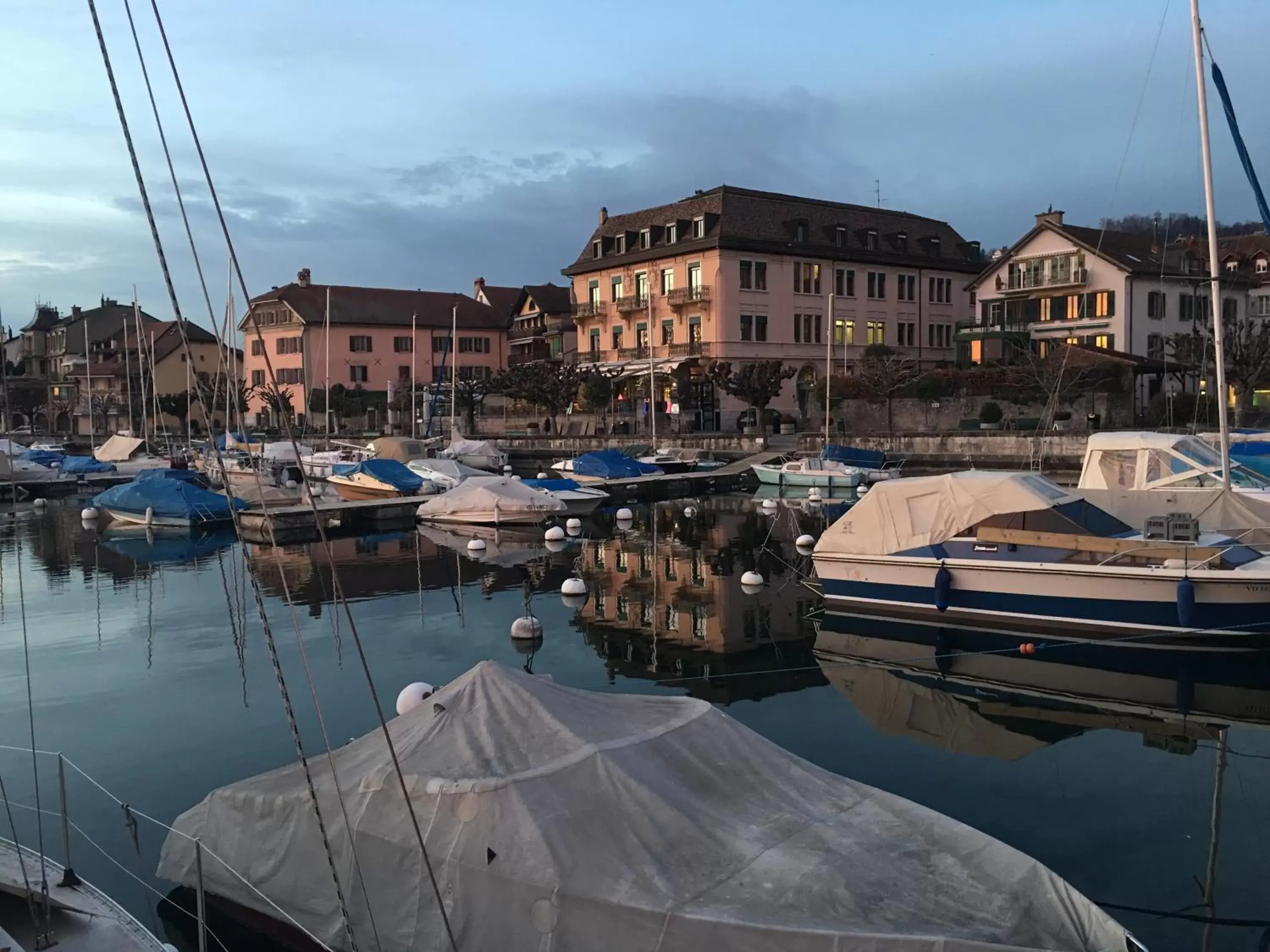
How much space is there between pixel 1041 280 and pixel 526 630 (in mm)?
61903

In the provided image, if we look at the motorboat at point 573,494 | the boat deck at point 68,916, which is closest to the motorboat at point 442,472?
the motorboat at point 573,494

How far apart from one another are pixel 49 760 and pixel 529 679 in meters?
9.07

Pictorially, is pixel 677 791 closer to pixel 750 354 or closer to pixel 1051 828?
pixel 1051 828

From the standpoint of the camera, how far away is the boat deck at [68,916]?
6668 mm

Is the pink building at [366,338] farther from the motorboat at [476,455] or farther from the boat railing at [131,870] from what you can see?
the boat railing at [131,870]

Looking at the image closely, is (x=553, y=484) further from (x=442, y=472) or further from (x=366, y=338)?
(x=366, y=338)

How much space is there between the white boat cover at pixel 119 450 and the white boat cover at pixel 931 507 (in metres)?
54.8

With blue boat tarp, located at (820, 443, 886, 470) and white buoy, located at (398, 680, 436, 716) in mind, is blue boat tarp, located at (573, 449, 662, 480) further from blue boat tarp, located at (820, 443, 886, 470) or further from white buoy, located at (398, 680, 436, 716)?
white buoy, located at (398, 680, 436, 716)

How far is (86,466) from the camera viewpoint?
59.1 m

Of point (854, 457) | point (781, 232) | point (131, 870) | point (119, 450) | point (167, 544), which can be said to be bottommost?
point (131, 870)

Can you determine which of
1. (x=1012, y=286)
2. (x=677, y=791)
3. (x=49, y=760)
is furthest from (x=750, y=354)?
(x=677, y=791)

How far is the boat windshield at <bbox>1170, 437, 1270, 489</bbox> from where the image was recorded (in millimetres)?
26875

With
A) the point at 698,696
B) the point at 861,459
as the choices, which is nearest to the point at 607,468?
the point at 861,459

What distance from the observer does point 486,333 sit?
103m
